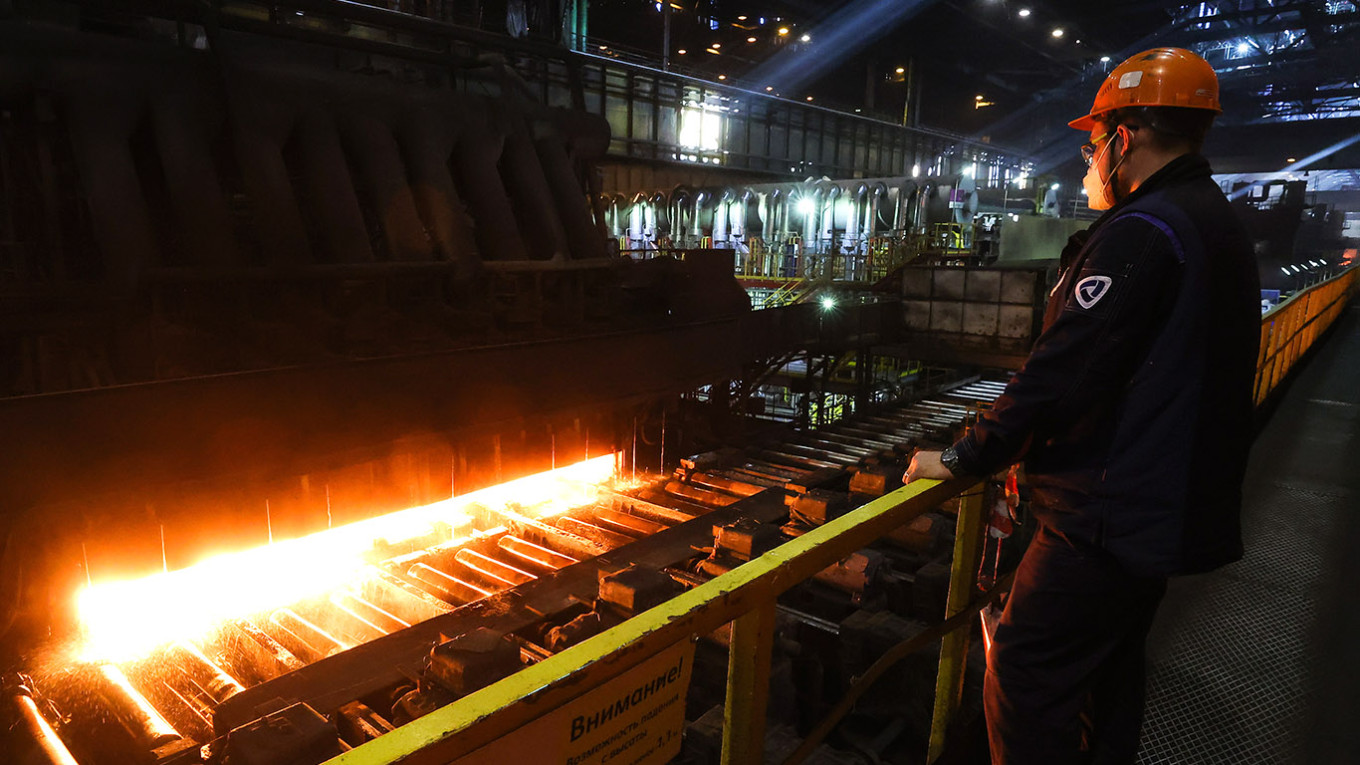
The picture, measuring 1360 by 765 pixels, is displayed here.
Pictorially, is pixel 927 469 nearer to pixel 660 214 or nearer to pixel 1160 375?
pixel 1160 375

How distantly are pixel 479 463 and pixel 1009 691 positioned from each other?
15.0ft

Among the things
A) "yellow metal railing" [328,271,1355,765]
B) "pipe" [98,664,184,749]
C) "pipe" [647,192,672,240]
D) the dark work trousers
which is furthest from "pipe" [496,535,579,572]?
"pipe" [647,192,672,240]

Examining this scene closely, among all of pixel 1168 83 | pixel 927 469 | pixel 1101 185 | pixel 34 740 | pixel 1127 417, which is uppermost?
pixel 1168 83

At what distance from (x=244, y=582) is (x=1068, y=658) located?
494 cm

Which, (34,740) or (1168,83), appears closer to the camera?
(1168,83)

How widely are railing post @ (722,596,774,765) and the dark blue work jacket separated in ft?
2.49

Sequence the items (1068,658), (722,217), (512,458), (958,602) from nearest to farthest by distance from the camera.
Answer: (1068,658) < (958,602) < (512,458) < (722,217)

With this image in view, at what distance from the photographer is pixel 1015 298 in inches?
370

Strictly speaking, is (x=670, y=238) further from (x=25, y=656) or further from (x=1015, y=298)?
(x=25, y=656)

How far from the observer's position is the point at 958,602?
2.40 meters

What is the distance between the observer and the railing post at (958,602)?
240cm

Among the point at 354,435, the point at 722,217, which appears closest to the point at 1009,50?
the point at 722,217

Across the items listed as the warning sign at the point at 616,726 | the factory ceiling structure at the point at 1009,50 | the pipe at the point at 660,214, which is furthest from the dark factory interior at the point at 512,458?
the factory ceiling structure at the point at 1009,50

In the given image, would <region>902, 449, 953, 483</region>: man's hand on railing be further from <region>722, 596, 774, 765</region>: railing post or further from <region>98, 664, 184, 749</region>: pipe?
<region>98, 664, 184, 749</region>: pipe
